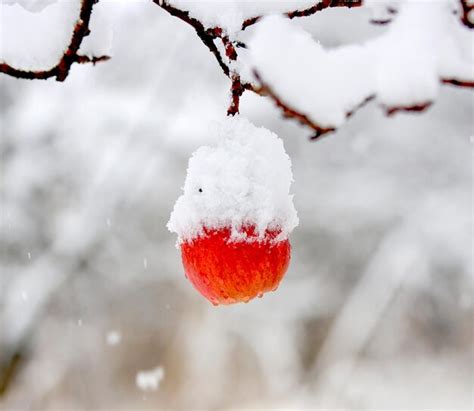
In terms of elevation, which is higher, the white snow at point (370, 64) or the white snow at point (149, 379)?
the white snow at point (370, 64)

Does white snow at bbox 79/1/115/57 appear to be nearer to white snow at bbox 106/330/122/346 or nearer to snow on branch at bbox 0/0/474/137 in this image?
snow on branch at bbox 0/0/474/137

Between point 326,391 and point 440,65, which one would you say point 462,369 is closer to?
point 326,391

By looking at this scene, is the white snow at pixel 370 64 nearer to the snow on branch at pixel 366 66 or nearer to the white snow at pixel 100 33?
the snow on branch at pixel 366 66

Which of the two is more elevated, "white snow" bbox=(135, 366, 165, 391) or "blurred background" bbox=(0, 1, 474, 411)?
"blurred background" bbox=(0, 1, 474, 411)

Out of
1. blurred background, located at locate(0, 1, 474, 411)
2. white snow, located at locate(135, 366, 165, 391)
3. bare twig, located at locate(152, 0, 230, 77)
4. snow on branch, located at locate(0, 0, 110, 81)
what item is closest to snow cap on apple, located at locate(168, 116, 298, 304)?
bare twig, located at locate(152, 0, 230, 77)

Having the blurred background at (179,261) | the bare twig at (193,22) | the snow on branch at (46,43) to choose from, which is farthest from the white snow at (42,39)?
the blurred background at (179,261)
